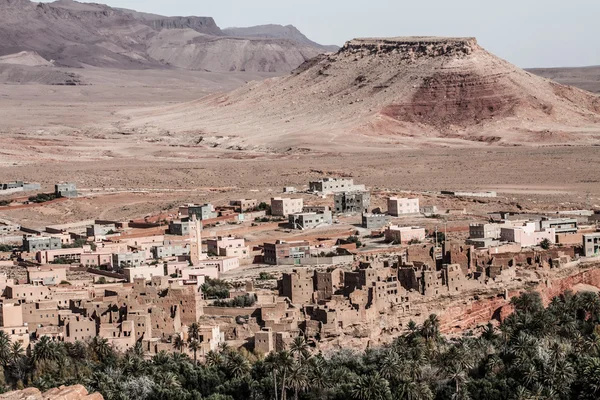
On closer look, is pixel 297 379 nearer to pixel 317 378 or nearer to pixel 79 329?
pixel 317 378

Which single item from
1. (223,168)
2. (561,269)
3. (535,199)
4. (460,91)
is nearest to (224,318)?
(561,269)

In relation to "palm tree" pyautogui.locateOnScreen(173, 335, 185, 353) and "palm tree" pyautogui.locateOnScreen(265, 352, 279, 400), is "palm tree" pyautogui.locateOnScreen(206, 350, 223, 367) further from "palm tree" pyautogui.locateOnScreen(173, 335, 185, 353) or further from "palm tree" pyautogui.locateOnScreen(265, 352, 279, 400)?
"palm tree" pyautogui.locateOnScreen(265, 352, 279, 400)

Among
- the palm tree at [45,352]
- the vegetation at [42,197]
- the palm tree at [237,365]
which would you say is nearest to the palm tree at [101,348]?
the palm tree at [45,352]

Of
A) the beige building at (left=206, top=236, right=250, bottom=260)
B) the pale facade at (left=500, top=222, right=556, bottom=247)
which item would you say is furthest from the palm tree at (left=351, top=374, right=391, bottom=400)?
the pale facade at (left=500, top=222, right=556, bottom=247)

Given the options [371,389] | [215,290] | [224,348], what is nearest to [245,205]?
[215,290]

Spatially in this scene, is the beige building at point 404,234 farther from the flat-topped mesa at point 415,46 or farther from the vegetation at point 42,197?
the flat-topped mesa at point 415,46

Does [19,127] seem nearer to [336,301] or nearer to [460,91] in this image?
[460,91]
